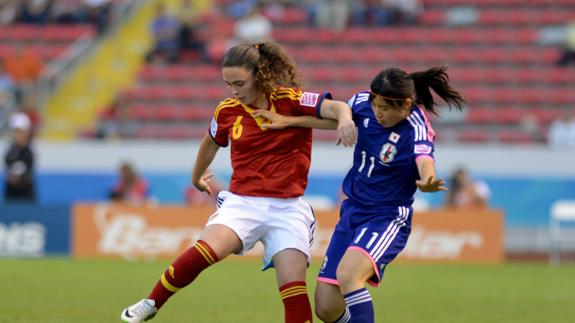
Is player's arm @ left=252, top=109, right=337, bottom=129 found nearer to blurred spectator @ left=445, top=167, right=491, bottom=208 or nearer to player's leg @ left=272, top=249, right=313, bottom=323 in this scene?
player's leg @ left=272, top=249, right=313, bottom=323

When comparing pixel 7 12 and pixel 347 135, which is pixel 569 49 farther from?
pixel 347 135

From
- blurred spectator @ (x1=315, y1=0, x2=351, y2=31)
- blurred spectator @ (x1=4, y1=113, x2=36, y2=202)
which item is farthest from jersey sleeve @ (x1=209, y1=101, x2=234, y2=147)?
blurred spectator @ (x1=315, y1=0, x2=351, y2=31)

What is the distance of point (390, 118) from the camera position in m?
7.21

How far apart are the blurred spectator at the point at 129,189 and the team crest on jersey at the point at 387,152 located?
10140 mm

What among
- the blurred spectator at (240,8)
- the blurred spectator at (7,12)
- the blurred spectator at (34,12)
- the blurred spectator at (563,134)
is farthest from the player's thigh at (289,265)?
the blurred spectator at (7,12)

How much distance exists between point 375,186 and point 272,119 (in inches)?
31.5

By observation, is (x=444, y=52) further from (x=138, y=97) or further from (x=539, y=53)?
(x=138, y=97)

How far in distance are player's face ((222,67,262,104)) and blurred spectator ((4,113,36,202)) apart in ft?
32.6

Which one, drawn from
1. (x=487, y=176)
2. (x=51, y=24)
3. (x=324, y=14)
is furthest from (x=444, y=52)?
(x=51, y=24)

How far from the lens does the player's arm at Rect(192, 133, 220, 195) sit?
303 inches

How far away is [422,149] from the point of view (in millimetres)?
7121

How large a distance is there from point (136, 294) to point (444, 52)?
12.8 meters

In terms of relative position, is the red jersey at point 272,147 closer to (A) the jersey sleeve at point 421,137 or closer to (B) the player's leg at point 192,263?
(B) the player's leg at point 192,263

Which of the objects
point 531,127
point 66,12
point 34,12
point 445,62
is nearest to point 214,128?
point 531,127
